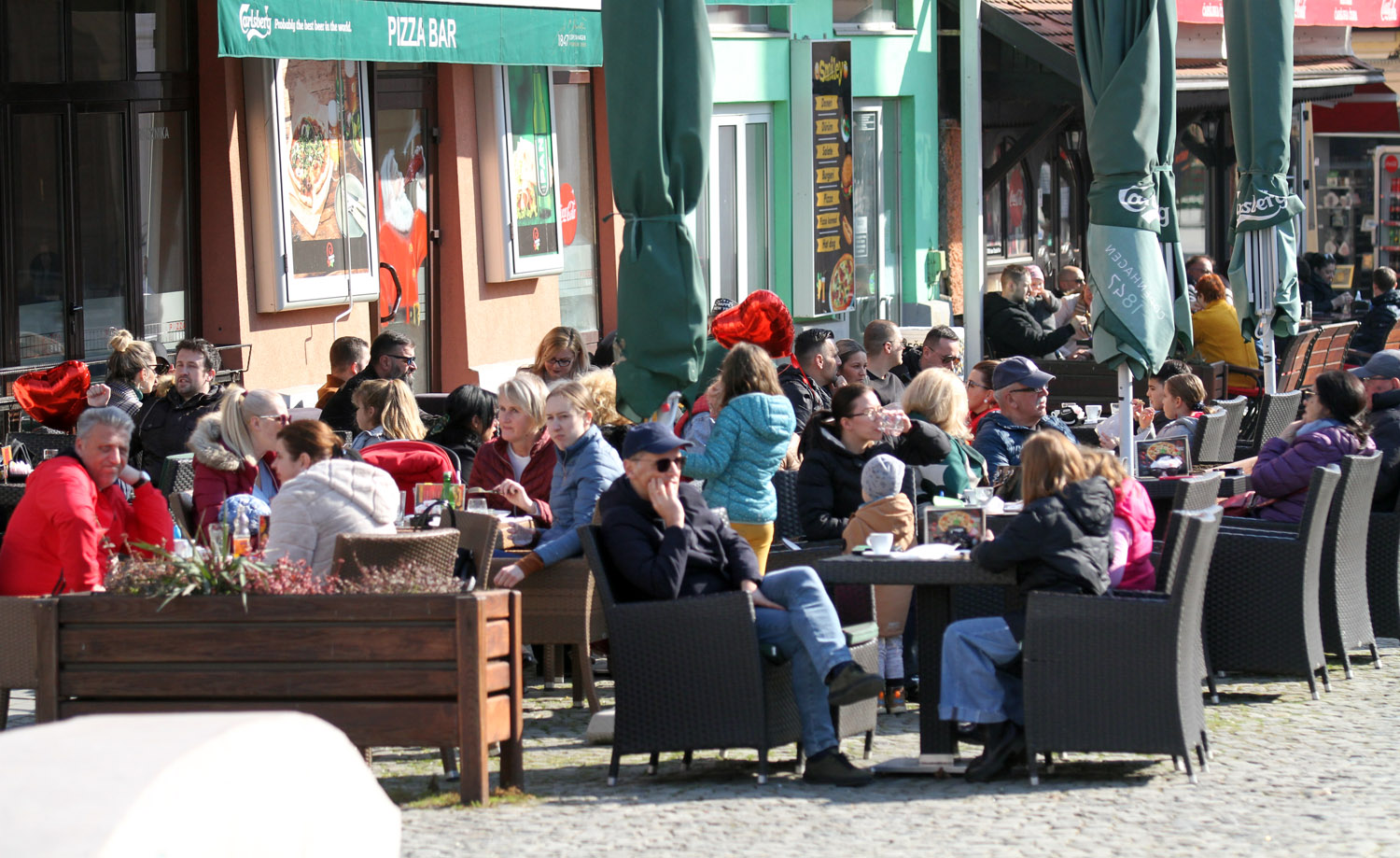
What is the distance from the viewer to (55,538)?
789 cm

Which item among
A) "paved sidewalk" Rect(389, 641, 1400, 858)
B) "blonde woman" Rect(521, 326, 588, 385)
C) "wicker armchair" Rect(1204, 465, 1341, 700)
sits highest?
"blonde woman" Rect(521, 326, 588, 385)

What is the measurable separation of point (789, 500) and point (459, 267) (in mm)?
6505

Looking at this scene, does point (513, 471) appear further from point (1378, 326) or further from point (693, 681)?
point (1378, 326)

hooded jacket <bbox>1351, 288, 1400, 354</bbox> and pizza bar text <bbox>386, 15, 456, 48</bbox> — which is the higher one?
pizza bar text <bbox>386, 15, 456, 48</bbox>

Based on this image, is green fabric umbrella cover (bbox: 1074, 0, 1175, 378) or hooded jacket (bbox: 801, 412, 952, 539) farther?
green fabric umbrella cover (bbox: 1074, 0, 1175, 378)

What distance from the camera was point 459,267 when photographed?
15.4 metres

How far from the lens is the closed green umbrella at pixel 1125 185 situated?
955 cm

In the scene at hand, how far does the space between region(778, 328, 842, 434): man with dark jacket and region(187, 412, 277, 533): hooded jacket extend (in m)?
3.52

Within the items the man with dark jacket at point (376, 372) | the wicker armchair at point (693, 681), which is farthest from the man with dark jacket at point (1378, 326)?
the wicker armchair at point (693, 681)

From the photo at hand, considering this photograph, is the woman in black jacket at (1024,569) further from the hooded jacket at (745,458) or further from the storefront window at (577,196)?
the storefront window at (577,196)

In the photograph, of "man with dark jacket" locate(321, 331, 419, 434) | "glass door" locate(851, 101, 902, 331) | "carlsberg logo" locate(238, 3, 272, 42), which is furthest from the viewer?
"glass door" locate(851, 101, 902, 331)

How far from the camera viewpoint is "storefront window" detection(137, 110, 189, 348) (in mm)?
13000

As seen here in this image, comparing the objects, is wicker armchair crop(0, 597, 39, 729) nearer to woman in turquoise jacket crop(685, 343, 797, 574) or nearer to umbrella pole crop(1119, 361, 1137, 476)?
woman in turquoise jacket crop(685, 343, 797, 574)

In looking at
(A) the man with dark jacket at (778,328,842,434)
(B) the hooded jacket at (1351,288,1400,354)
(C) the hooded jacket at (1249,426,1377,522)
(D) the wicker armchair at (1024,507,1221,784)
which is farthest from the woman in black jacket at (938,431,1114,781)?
(B) the hooded jacket at (1351,288,1400,354)
